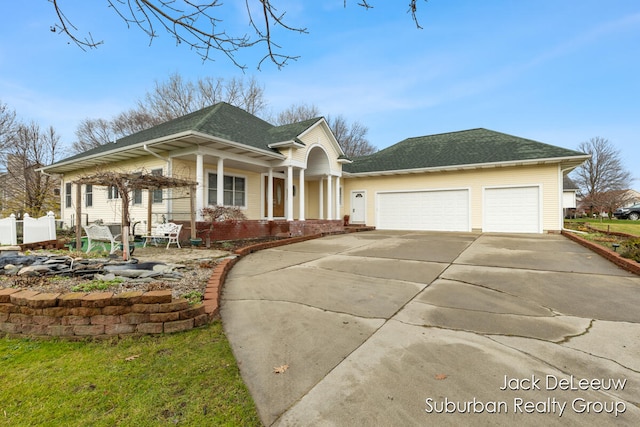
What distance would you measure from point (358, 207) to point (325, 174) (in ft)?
12.7

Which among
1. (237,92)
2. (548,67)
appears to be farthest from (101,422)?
(237,92)

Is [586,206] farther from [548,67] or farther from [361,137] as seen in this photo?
[361,137]

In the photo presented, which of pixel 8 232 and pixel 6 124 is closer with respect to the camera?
pixel 8 232

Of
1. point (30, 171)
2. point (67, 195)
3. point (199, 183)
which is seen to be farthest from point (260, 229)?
point (30, 171)

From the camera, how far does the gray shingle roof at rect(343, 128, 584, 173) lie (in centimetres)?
1375

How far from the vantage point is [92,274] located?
4492 mm

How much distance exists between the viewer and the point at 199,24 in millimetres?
2883

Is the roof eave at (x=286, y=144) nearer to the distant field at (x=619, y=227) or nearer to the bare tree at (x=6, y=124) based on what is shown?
the distant field at (x=619, y=227)

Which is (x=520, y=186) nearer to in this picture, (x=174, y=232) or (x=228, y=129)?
(x=228, y=129)

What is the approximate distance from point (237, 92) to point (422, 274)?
2685 cm

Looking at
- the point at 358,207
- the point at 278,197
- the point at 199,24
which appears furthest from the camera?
the point at 358,207

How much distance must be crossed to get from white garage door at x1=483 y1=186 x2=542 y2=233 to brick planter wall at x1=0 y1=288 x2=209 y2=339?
49.4 ft

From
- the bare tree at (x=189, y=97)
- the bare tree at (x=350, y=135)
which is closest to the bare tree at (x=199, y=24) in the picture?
the bare tree at (x=189, y=97)

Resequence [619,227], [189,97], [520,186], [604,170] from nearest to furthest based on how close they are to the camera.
→ 1. [520,186]
2. [619,227]
3. [189,97]
4. [604,170]
